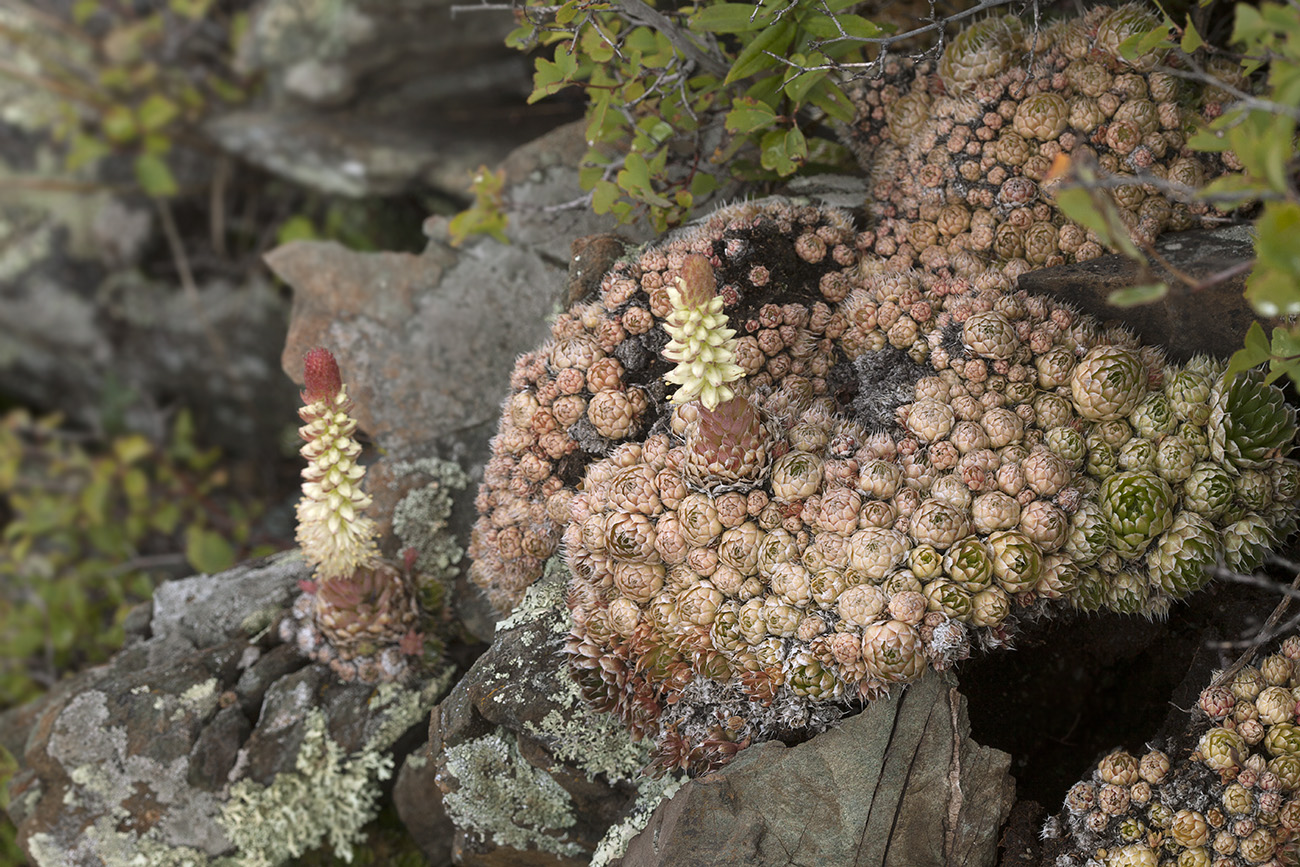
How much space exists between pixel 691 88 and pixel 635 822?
118 inches

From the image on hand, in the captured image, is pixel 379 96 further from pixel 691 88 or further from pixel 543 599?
pixel 543 599

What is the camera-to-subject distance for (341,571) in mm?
3863

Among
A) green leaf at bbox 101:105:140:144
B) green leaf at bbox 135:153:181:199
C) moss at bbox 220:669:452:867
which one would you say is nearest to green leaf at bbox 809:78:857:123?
moss at bbox 220:669:452:867

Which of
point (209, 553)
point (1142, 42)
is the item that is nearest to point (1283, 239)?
point (1142, 42)

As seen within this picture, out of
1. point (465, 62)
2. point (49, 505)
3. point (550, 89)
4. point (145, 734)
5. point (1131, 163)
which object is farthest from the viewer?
point (49, 505)

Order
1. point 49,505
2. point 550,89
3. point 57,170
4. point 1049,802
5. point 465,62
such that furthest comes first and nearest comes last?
point 57,170 → point 49,505 → point 465,62 → point 550,89 → point 1049,802

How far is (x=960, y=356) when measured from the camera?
3.25 metres

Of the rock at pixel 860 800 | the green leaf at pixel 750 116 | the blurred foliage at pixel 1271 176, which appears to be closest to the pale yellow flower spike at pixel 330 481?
the rock at pixel 860 800

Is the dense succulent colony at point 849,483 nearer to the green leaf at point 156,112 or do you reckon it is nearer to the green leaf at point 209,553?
the green leaf at point 209,553

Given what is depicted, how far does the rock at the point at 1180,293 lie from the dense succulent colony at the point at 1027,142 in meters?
0.14

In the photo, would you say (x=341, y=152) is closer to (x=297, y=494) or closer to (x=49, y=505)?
(x=297, y=494)

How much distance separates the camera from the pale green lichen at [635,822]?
329 cm

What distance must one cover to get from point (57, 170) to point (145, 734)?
17.1ft

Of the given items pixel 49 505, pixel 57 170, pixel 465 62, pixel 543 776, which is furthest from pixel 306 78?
pixel 543 776
